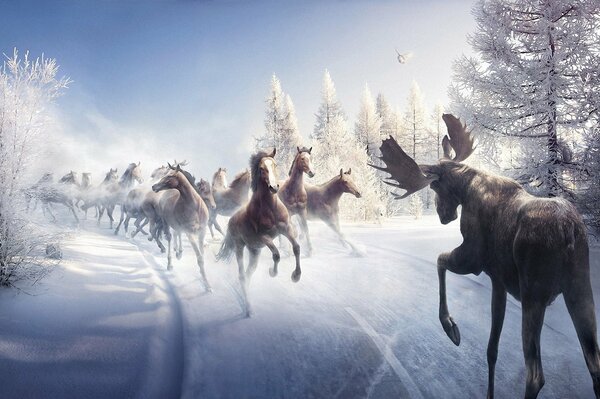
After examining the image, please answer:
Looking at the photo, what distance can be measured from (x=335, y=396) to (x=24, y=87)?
3749 millimetres

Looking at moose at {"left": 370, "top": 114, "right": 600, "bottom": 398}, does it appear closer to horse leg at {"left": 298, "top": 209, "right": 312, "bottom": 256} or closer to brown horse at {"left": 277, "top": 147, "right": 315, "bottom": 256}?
brown horse at {"left": 277, "top": 147, "right": 315, "bottom": 256}

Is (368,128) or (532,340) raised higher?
(368,128)

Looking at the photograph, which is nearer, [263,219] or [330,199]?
[263,219]

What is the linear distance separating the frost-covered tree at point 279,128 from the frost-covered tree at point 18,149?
3.14 m

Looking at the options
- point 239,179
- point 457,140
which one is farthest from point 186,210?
point 457,140

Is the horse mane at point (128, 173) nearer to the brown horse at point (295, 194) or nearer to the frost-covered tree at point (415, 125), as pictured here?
the brown horse at point (295, 194)

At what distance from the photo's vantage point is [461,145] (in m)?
2.30

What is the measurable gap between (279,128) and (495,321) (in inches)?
205

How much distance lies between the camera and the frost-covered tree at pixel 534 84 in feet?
12.8

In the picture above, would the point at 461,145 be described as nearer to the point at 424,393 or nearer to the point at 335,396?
the point at 424,393

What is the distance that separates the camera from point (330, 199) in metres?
6.33

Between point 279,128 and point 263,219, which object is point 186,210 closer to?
point 263,219

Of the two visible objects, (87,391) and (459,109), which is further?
(459,109)

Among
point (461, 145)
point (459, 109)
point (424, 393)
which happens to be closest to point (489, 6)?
point (459, 109)
